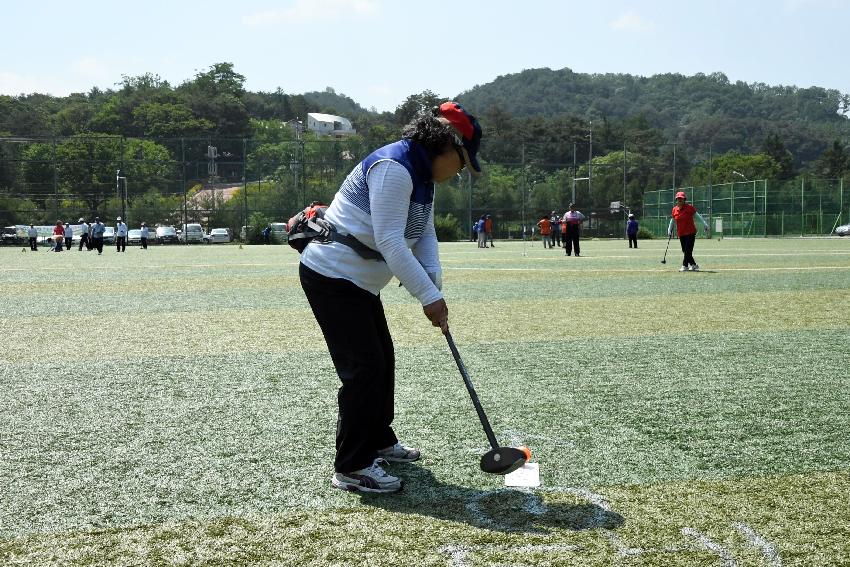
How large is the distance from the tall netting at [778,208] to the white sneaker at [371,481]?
199 feet

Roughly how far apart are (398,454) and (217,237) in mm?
58144

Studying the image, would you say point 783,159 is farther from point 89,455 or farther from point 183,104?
point 89,455

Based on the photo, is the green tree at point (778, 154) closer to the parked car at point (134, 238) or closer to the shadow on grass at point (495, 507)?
the parked car at point (134, 238)

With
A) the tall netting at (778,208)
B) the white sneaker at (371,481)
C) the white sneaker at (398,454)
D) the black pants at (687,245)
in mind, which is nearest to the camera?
the white sneaker at (371,481)

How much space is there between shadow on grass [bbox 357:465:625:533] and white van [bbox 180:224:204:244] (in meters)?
59.7

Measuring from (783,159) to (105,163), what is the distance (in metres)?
107

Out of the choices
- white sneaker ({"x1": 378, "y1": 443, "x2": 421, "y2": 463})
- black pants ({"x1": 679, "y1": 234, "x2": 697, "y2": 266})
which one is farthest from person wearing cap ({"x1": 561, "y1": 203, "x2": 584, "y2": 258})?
white sneaker ({"x1": 378, "y1": 443, "x2": 421, "y2": 463})

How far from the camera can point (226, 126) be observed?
451 ft

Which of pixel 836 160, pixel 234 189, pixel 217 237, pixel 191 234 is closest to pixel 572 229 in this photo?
pixel 217 237

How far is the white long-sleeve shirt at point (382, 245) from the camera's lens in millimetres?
4031

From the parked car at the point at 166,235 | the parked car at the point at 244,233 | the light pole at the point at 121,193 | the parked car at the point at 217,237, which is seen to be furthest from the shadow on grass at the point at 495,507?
the light pole at the point at 121,193

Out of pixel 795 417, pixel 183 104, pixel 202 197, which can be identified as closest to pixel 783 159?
pixel 183 104

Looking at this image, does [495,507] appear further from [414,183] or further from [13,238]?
[13,238]

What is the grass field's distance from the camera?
3.59 meters
